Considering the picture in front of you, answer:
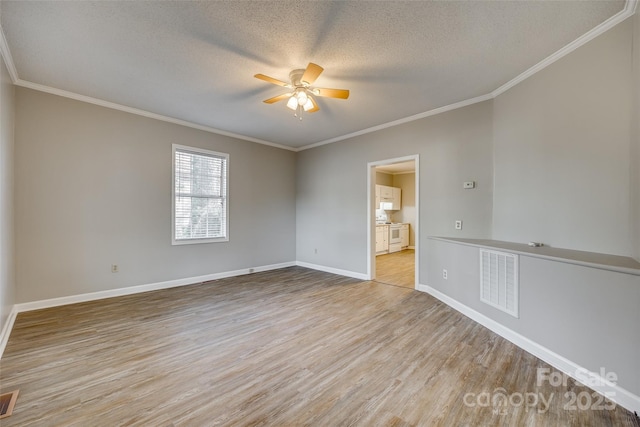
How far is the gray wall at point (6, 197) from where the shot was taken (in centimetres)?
244

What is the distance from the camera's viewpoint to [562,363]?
6.77 ft

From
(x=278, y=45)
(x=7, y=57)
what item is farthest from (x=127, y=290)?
(x=278, y=45)

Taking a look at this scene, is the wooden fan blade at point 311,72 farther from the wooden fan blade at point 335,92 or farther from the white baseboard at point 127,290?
the white baseboard at point 127,290

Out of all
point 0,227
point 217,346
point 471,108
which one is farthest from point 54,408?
point 471,108

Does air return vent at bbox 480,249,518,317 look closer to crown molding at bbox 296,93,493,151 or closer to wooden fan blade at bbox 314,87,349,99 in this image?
crown molding at bbox 296,93,493,151

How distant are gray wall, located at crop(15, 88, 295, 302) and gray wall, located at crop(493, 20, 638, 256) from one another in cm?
461

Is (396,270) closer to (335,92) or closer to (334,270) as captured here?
(334,270)

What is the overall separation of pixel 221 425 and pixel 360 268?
12.4 ft

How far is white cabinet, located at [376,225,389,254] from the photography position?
777cm

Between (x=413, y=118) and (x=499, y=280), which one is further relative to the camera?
→ (x=413, y=118)

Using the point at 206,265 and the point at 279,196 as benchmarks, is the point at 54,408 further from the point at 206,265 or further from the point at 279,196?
the point at 279,196

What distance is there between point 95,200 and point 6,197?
0.98 meters

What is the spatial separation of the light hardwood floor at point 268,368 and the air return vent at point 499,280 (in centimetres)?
35

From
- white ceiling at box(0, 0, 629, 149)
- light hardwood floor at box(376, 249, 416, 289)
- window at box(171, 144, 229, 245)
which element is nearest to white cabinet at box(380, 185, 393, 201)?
light hardwood floor at box(376, 249, 416, 289)
